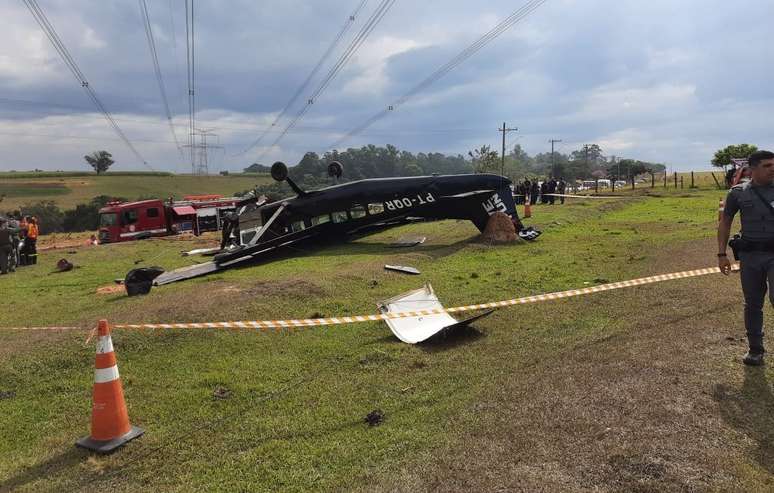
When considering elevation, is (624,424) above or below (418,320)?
below

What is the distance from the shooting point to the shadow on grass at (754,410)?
3488 mm

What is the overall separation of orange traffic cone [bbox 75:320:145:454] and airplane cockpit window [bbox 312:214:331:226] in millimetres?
11907

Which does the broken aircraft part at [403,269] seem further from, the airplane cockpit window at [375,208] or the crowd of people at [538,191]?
the crowd of people at [538,191]

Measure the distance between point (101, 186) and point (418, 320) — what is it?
9462cm

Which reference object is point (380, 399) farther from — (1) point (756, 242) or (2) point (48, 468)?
(1) point (756, 242)

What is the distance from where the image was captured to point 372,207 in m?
16.4

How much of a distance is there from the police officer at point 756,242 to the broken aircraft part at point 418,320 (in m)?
2.94

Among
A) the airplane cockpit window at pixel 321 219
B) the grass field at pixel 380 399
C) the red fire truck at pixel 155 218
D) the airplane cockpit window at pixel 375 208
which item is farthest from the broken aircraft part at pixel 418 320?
the red fire truck at pixel 155 218

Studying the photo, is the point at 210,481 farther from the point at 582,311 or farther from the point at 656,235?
the point at 656,235

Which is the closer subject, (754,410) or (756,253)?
(754,410)

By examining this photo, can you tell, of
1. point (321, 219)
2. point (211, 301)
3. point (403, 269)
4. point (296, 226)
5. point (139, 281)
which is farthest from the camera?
point (321, 219)

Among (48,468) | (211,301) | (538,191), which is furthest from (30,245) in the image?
(538,191)

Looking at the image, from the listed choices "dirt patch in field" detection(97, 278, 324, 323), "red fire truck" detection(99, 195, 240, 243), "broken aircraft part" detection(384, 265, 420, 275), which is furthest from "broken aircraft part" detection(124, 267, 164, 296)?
"red fire truck" detection(99, 195, 240, 243)

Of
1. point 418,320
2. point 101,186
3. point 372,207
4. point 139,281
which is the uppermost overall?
point 101,186
